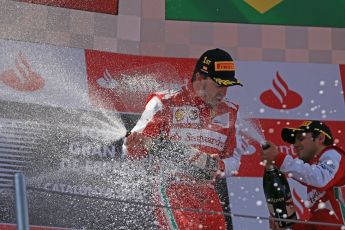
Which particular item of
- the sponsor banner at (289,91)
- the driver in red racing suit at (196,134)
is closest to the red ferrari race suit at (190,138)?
the driver in red racing suit at (196,134)

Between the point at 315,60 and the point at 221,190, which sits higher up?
the point at 315,60

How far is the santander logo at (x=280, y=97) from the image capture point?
513 cm

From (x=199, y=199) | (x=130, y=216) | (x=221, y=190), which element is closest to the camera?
(x=199, y=199)

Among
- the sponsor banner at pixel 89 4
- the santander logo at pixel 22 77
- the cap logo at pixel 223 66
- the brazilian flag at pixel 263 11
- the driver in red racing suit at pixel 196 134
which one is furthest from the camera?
the brazilian flag at pixel 263 11

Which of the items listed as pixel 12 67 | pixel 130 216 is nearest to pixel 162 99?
pixel 130 216

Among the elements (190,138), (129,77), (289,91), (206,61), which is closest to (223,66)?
(206,61)

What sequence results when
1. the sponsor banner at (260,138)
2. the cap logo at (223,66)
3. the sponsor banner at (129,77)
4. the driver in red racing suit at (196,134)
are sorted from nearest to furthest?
the driver in red racing suit at (196,134), the cap logo at (223,66), the sponsor banner at (129,77), the sponsor banner at (260,138)

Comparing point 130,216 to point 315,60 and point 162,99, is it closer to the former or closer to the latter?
point 162,99

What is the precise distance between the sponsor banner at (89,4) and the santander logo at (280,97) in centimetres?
113

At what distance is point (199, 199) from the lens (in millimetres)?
3637

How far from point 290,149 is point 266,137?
168mm

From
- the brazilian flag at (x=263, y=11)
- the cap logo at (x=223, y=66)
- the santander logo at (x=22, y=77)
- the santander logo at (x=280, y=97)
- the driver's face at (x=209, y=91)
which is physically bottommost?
the driver's face at (x=209, y=91)

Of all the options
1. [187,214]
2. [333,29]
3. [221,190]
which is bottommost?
[187,214]

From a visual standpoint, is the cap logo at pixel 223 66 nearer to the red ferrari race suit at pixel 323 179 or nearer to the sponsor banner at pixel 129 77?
the red ferrari race suit at pixel 323 179
